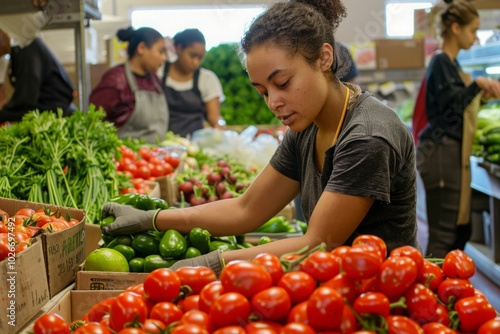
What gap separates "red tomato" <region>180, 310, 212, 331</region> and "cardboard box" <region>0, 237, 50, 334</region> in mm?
587

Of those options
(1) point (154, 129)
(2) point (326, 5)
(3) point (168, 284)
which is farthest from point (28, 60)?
(3) point (168, 284)

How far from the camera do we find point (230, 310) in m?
1.21

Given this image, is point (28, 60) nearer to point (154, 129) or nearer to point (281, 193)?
point (154, 129)

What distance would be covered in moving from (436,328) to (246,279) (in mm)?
393

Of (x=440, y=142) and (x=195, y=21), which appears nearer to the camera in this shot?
(x=440, y=142)

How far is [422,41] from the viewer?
8609 millimetres

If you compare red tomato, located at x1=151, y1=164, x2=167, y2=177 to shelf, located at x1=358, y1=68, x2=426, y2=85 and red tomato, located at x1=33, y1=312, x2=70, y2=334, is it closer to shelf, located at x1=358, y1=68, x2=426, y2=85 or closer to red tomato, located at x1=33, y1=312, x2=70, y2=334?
red tomato, located at x1=33, y1=312, x2=70, y2=334

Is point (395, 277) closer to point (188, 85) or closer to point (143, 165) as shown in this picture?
point (143, 165)

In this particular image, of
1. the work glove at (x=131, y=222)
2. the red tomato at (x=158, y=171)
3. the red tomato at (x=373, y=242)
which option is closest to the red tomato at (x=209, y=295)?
the red tomato at (x=373, y=242)

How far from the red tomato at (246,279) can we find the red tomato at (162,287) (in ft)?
0.45

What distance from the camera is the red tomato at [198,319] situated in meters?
1.25

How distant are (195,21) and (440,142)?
8138 millimetres

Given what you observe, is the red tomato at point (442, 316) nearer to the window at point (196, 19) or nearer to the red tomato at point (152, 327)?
the red tomato at point (152, 327)

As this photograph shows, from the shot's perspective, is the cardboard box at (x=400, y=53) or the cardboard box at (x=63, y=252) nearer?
the cardboard box at (x=63, y=252)
